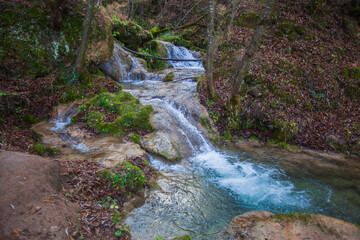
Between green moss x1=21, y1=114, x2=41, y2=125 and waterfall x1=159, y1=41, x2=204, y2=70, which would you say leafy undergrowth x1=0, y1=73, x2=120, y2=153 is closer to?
green moss x1=21, y1=114, x2=41, y2=125

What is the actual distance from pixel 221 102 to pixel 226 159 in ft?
8.63

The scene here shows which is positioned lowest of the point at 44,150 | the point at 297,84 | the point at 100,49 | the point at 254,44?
the point at 44,150

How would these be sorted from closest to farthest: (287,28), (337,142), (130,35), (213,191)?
(213,191), (337,142), (287,28), (130,35)

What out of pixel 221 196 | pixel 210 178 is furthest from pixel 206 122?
pixel 221 196

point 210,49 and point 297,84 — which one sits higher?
point 210,49

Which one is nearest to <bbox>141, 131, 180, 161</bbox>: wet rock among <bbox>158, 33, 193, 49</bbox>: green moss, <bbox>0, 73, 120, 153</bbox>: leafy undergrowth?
<bbox>0, 73, 120, 153</bbox>: leafy undergrowth

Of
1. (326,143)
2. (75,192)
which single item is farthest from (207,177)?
(326,143)

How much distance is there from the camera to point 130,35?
16.5 meters

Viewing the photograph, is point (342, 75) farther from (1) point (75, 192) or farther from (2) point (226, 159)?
(1) point (75, 192)

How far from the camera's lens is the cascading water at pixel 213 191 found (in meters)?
4.07

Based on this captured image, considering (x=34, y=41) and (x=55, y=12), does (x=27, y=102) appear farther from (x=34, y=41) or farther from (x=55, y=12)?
(x=55, y=12)

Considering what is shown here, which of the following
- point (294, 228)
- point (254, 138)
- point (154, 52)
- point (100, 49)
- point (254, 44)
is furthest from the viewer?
point (154, 52)

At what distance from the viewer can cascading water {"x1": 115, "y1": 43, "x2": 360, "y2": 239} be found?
4073 mm

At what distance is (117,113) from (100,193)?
12.5 ft
